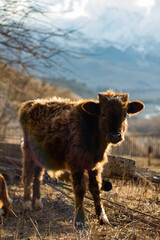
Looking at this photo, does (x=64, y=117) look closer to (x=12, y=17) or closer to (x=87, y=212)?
(x=87, y=212)

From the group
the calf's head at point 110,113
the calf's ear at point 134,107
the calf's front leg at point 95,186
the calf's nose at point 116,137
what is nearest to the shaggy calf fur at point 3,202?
the calf's front leg at point 95,186

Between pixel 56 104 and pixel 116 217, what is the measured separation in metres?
2.24

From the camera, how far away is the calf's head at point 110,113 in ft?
14.3

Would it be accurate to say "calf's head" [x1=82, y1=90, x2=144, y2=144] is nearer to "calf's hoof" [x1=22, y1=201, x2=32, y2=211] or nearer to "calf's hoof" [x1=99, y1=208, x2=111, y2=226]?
"calf's hoof" [x1=99, y1=208, x2=111, y2=226]

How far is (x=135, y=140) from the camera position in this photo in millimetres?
19156

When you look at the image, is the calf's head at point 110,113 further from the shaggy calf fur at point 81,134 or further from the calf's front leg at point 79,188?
the calf's front leg at point 79,188

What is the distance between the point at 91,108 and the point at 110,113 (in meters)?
0.35

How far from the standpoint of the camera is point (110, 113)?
14.6 feet

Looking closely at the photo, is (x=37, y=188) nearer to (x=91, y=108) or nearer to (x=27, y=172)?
(x=27, y=172)

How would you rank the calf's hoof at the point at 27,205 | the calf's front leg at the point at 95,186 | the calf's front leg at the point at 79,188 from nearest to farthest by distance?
1. the calf's front leg at the point at 79,188
2. the calf's front leg at the point at 95,186
3. the calf's hoof at the point at 27,205

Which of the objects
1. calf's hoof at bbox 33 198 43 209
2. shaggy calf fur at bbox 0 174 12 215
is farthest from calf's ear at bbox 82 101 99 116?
calf's hoof at bbox 33 198 43 209

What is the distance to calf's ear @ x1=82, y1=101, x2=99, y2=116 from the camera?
4613 millimetres

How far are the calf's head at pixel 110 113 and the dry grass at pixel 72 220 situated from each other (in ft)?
3.52

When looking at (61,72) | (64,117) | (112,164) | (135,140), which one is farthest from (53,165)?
(135,140)
